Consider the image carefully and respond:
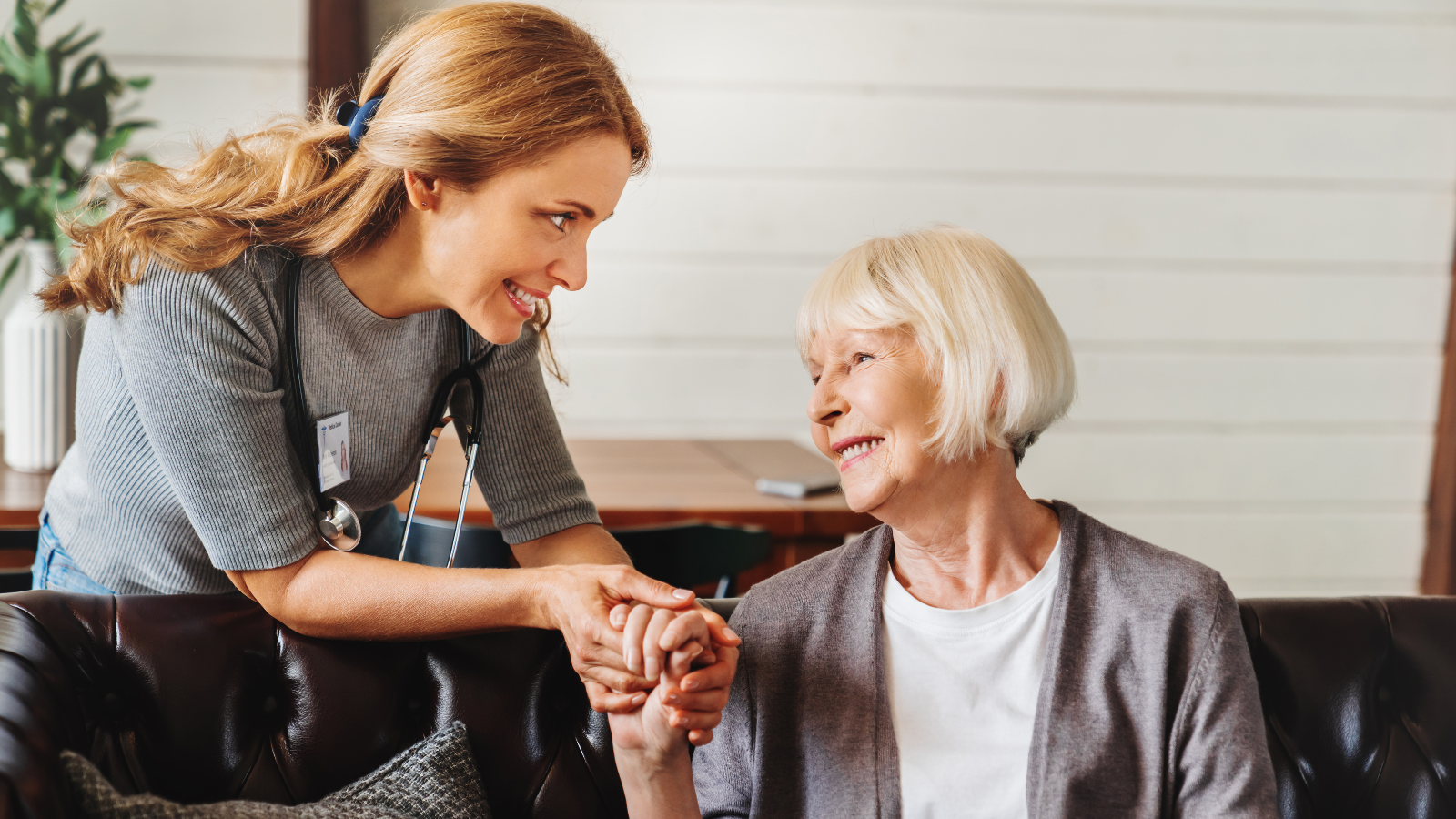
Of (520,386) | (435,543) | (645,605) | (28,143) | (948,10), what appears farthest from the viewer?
(948,10)

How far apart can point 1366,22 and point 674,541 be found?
300 cm

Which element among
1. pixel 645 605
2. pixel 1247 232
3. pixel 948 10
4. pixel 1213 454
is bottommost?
Result: pixel 1213 454

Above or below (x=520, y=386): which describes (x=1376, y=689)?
below

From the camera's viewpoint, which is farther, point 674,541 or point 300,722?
point 674,541

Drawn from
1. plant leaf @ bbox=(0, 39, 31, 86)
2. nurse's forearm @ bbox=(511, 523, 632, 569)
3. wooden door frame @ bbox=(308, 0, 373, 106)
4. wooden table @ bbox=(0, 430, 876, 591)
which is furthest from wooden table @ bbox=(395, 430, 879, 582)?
plant leaf @ bbox=(0, 39, 31, 86)

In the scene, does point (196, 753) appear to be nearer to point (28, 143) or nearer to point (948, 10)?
point (28, 143)

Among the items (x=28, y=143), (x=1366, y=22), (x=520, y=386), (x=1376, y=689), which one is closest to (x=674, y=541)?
(x=520, y=386)

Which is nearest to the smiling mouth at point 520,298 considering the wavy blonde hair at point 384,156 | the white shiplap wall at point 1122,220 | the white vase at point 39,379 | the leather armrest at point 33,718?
the wavy blonde hair at point 384,156

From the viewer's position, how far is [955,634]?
3.95 ft

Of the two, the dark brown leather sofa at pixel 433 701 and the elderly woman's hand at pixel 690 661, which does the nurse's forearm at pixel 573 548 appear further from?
the elderly woman's hand at pixel 690 661

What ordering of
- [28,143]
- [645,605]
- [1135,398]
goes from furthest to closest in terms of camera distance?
[1135,398] < [28,143] < [645,605]

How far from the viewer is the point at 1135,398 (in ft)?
11.3

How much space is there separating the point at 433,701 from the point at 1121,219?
2.84 metres

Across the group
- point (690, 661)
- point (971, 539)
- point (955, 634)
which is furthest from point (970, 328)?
point (690, 661)
